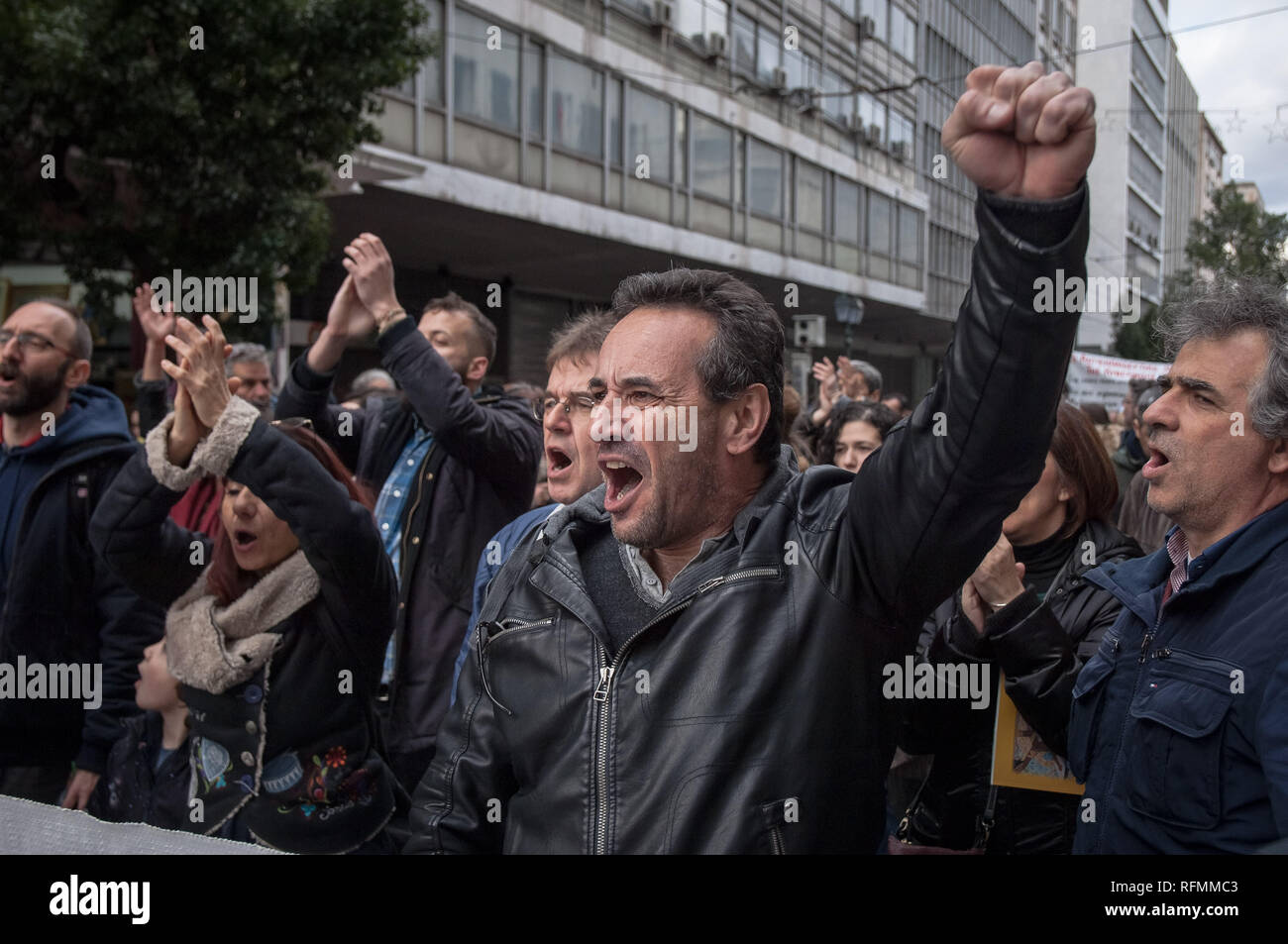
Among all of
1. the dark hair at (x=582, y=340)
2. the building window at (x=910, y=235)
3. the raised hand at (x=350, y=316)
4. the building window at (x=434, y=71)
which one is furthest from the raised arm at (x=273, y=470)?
the building window at (x=910, y=235)

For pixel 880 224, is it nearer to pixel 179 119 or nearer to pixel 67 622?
pixel 179 119

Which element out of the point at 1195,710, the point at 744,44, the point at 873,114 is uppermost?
the point at 873,114

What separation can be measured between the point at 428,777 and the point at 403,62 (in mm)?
9189

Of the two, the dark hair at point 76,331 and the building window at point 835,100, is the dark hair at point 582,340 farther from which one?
the building window at point 835,100

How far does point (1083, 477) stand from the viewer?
2955 millimetres

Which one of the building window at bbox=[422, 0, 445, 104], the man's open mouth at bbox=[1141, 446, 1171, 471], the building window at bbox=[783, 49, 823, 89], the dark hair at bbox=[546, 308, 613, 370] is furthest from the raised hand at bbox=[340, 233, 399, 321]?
the building window at bbox=[783, 49, 823, 89]

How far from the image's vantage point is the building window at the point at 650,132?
786 inches

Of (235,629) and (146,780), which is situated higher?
(235,629)

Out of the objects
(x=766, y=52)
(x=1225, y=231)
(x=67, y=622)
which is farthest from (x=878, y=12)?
(x=67, y=622)

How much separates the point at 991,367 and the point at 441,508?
2.51 metres

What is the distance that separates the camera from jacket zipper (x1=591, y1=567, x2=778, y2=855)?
1.72 metres

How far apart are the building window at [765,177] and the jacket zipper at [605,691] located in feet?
73.6

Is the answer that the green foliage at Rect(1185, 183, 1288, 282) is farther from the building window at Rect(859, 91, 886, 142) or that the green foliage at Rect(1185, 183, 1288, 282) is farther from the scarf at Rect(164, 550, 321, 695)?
the scarf at Rect(164, 550, 321, 695)
